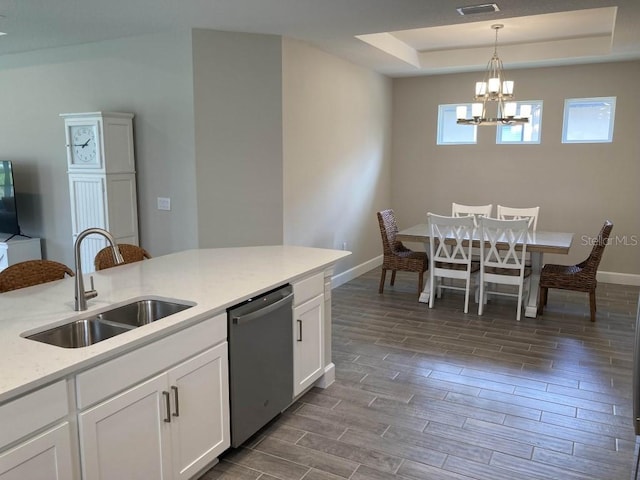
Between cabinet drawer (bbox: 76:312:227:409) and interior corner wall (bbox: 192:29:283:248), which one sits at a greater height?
interior corner wall (bbox: 192:29:283:248)

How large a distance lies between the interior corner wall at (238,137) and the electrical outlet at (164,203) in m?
0.35

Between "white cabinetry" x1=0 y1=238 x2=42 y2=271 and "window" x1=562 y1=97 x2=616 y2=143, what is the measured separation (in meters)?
6.46

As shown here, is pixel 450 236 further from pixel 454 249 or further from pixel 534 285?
pixel 534 285

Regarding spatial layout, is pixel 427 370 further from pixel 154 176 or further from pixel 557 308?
pixel 154 176

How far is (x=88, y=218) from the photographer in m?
4.85

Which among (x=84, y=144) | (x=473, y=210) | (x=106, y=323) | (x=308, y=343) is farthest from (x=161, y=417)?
(x=473, y=210)

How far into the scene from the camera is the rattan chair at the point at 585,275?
487cm

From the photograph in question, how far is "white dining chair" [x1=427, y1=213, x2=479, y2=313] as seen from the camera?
17.3ft

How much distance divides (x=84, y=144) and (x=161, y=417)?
3.46 metres

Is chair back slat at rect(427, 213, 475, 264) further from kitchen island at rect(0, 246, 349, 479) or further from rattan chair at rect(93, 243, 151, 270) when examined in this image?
rattan chair at rect(93, 243, 151, 270)

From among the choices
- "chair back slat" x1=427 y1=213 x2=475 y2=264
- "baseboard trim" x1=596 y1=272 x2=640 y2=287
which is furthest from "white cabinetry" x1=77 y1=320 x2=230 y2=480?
"baseboard trim" x1=596 y1=272 x2=640 y2=287

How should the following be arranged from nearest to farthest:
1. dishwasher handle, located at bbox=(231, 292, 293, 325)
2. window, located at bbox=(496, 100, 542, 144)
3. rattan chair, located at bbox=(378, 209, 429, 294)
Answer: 1. dishwasher handle, located at bbox=(231, 292, 293, 325)
2. rattan chair, located at bbox=(378, 209, 429, 294)
3. window, located at bbox=(496, 100, 542, 144)

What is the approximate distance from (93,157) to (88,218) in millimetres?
563

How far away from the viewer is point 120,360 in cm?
192
